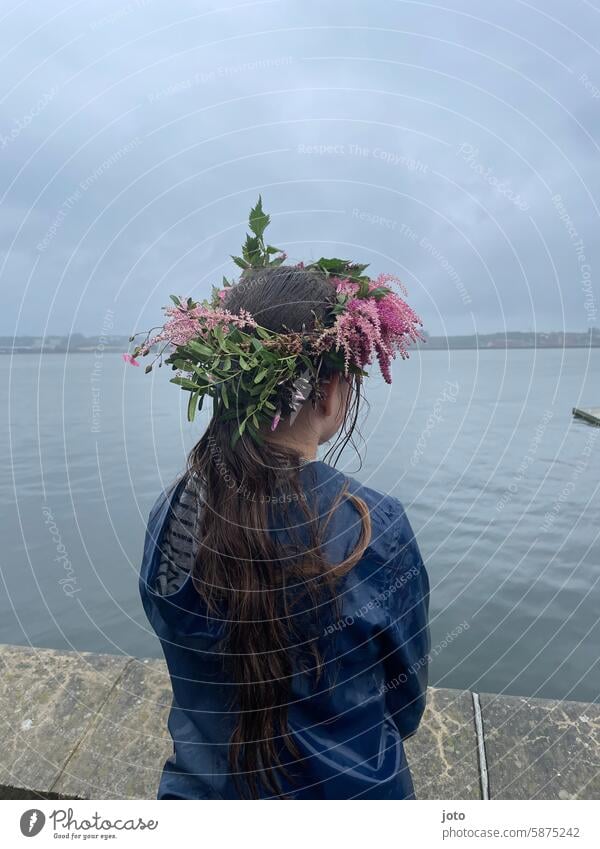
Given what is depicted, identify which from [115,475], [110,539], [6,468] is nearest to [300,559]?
[110,539]

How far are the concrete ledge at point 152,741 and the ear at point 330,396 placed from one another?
5.85 feet

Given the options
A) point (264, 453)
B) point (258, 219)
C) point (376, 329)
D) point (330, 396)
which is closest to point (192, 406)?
point (264, 453)

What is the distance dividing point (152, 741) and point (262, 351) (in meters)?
2.05

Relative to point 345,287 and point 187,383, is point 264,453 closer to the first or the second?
point 187,383

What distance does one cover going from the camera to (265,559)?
1.54 meters

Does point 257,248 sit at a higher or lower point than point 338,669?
higher

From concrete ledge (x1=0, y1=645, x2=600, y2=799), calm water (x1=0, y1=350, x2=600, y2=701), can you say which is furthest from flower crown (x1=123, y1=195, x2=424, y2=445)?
concrete ledge (x1=0, y1=645, x2=600, y2=799)

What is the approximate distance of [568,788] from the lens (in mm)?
2324

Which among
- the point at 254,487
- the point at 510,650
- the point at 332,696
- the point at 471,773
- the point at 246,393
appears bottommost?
the point at 510,650

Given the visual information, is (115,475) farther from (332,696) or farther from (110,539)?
(332,696)

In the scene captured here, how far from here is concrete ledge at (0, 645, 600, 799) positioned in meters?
2.38

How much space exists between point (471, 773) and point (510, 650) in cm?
537

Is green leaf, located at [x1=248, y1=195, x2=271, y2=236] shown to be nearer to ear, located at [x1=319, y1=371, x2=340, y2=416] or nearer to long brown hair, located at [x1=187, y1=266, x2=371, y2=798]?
long brown hair, located at [x1=187, y1=266, x2=371, y2=798]
